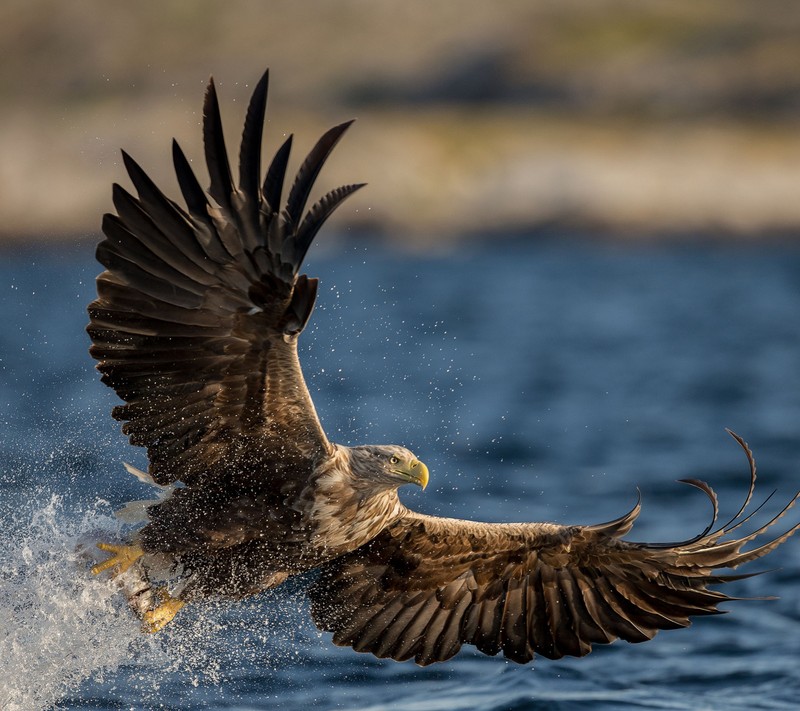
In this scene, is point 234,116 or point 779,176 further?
point 234,116

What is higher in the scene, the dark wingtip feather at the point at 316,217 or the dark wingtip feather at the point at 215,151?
the dark wingtip feather at the point at 215,151

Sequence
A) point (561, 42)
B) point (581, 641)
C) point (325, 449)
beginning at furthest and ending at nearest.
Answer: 1. point (561, 42)
2. point (581, 641)
3. point (325, 449)

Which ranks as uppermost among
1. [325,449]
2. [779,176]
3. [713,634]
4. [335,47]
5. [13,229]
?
[335,47]

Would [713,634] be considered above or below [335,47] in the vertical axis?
below

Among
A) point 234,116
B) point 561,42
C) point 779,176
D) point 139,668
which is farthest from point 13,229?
point 139,668

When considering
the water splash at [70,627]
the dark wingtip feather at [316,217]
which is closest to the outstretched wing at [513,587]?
the water splash at [70,627]

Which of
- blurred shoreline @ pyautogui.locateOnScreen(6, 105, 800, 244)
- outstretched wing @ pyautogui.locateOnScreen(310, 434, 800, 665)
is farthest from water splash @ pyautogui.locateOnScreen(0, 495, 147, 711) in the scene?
blurred shoreline @ pyautogui.locateOnScreen(6, 105, 800, 244)

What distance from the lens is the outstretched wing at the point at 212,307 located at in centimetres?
603

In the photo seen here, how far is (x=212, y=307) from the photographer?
6293 mm

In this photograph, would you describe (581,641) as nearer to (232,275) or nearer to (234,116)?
(232,275)

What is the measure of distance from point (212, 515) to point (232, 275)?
1.39 meters

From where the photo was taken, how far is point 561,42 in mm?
59094

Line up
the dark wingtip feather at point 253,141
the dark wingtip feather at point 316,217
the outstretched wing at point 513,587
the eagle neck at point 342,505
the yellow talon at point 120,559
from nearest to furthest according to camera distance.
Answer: the dark wingtip feather at point 253,141 < the dark wingtip feather at point 316,217 < the eagle neck at point 342,505 < the outstretched wing at point 513,587 < the yellow talon at point 120,559

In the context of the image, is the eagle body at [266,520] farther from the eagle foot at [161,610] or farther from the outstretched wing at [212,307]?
the eagle foot at [161,610]
